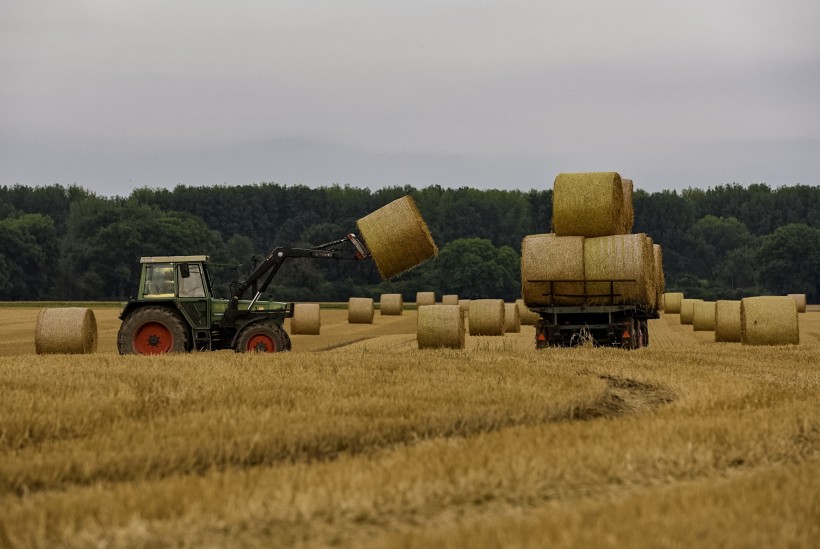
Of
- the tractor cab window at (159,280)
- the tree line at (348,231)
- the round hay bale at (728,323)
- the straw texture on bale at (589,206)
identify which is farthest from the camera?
the tree line at (348,231)

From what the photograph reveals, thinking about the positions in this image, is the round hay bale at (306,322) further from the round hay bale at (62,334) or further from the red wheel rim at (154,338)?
the round hay bale at (62,334)

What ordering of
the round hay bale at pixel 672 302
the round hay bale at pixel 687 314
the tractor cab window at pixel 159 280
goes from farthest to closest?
1. the round hay bale at pixel 672 302
2. the round hay bale at pixel 687 314
3. the tractor cab window at pixel 159 280

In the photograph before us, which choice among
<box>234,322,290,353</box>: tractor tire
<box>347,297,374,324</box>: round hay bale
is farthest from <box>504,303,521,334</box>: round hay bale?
<box>234,322,290,353</box>: tractor tire

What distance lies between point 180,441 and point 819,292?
106161 millimetres

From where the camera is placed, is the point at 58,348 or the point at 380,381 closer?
the point at 380,381

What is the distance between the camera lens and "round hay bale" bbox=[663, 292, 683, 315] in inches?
2169

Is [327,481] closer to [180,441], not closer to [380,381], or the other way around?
[180,441]

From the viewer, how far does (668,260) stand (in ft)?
398

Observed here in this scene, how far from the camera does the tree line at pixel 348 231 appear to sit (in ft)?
331

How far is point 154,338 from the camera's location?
2198 centimetres

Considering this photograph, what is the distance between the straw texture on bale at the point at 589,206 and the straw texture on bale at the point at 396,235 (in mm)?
2859

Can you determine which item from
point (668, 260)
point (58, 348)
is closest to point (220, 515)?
point (58, 348)

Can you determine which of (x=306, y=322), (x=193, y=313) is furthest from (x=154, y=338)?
(x=306, y=322)

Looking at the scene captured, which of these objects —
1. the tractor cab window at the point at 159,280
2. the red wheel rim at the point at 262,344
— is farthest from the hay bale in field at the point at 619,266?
the tractor cab window at the point at 159,280
